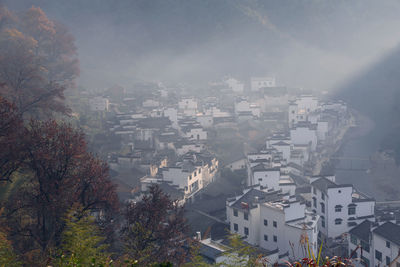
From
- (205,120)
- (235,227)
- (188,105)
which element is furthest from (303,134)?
(235,227)

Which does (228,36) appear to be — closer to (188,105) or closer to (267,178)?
(188,105)

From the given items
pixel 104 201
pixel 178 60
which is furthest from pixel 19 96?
pixel 178 60

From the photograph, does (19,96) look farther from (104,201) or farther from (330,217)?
(330,217)

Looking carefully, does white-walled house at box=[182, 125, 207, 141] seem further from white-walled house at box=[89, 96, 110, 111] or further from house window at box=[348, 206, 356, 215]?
house window at box=[348, 206, 356, 215]

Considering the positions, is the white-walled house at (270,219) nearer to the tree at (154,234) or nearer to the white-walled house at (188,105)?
the tree at (154,234)

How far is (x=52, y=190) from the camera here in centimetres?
969

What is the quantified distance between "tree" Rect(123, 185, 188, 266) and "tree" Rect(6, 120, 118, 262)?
77cm

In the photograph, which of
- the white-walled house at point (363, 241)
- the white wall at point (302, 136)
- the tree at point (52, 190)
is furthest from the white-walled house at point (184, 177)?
the white wall at point (302, 136)

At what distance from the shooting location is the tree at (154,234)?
9.60 meters

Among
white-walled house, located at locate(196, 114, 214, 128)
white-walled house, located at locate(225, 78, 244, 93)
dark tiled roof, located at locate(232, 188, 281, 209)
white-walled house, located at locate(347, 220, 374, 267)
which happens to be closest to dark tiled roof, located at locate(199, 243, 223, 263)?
dark tiled roof, located at locate(232, 188, 281, 209)

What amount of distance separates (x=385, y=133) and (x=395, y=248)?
24.3m

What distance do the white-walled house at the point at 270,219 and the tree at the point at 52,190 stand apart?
21.7 ft

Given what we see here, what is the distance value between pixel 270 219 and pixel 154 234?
20.5ft

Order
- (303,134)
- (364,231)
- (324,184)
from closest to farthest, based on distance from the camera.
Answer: (364,231) → (324,184) → (303,134)
